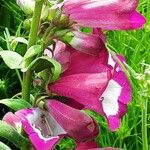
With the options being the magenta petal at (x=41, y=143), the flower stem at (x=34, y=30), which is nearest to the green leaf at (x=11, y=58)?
the flower stem at (x=34, y=30)

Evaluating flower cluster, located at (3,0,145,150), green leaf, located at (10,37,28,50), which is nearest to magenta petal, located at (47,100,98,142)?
flower cluster, located at (3,0,145,150)

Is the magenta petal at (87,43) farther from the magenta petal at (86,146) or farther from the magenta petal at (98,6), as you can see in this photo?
the magenta petal at (86,146)

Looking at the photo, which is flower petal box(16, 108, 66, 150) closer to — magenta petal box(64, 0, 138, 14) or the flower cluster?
the flower cluster

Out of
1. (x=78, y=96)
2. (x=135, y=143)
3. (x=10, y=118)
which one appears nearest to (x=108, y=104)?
(x=78, y=96)

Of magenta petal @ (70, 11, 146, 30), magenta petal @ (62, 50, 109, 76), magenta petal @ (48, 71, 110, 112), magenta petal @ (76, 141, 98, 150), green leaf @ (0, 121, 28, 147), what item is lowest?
magenta petal @ (76, 141, 98, 150)

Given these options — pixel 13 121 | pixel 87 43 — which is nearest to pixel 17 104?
pixel 13 121

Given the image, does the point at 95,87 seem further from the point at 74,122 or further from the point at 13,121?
the point at 13,121

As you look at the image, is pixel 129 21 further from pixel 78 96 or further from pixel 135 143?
pixel 135 143

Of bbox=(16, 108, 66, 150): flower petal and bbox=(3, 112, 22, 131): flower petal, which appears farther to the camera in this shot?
bbox=(3, 112, 22, 131): flower petal
